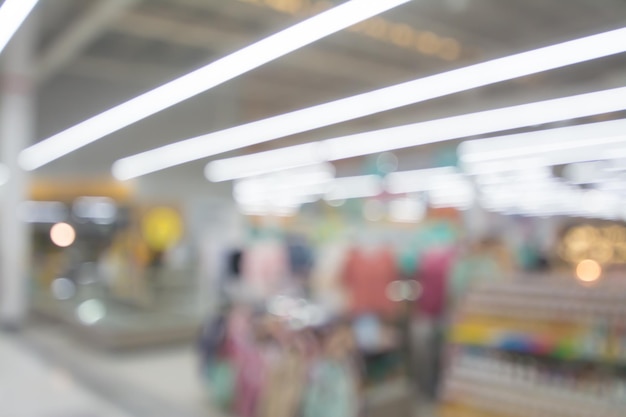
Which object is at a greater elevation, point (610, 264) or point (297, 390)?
point (610, 264)

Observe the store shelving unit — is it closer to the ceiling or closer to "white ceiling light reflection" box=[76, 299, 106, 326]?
the ceiling

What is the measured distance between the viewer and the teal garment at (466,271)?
5.53 meters

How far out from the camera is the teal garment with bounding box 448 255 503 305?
553 centimetres

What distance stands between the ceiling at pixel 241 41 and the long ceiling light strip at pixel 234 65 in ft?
0.70

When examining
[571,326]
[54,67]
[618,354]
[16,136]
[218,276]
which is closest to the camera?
[618,354]

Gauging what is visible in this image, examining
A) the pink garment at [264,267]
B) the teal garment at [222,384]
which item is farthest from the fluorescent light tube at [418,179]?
the teal garment at [222,384]

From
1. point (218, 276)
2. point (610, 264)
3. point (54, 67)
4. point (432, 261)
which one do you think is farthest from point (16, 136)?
point (610, 264)

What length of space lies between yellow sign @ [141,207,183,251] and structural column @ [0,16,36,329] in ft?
7.61

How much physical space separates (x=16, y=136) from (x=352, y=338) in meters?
7.36

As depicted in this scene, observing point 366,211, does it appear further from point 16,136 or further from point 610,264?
point 16,136

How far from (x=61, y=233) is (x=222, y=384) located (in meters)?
9.52

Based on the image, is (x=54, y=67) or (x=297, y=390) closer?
(x=297, y=390)

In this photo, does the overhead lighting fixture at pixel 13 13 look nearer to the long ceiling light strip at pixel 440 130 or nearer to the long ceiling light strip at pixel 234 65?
the long ceiling light strip at pixel 234 65

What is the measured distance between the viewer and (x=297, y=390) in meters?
4.52
